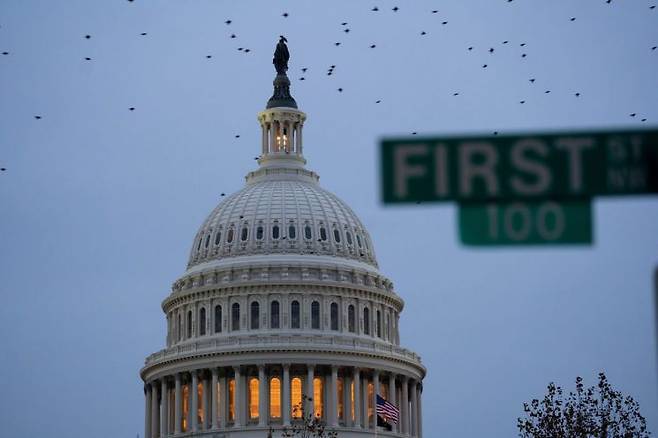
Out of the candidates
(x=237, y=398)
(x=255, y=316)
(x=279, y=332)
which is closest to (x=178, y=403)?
(x=237, y=398)

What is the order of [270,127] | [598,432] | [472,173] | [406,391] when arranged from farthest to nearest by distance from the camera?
[270,127]
[406,391]
[598,432]
[472,173]

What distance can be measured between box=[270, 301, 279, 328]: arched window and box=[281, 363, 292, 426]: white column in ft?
17.5

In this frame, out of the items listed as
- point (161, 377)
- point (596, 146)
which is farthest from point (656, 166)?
point (161, 377)

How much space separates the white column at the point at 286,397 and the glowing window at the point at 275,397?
1154mm

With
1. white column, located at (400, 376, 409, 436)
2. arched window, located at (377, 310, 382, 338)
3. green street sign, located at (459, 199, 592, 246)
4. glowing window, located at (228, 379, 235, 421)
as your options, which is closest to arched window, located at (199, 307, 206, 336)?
glowing window, located at (228, 379, 235, 421)

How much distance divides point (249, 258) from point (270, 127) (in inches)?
818

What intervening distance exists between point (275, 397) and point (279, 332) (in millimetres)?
6989

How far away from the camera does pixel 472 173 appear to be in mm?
14281

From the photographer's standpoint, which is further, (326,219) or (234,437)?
(326,219)

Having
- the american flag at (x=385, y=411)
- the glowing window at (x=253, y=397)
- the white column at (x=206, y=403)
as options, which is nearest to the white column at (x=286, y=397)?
the glowing window at (x=253, y=397)

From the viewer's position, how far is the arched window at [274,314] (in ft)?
568

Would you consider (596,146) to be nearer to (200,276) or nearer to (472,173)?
(472,173)

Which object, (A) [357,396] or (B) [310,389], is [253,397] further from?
(A) [357,396]

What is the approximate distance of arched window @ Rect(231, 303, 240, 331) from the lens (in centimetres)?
17350
